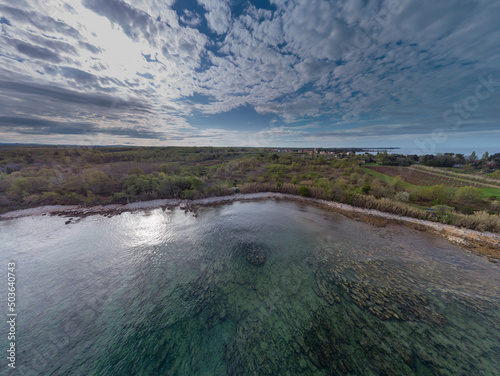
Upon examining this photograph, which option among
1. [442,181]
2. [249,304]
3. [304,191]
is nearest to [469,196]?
[442,181]

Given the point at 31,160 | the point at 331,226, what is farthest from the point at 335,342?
the point at 31,160

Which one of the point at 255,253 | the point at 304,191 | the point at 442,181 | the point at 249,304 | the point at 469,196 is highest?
the point at 442,181

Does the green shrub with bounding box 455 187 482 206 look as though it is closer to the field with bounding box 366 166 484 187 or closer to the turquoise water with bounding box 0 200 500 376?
the field with bounding box 366 166 484 187

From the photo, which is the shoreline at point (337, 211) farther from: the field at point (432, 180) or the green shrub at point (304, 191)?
the field at point (432, 180)

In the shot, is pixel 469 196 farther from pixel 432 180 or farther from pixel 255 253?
pixel 255 253

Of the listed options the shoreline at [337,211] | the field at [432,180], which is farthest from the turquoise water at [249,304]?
the field at [432,180]

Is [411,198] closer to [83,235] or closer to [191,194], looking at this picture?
[191,194]
